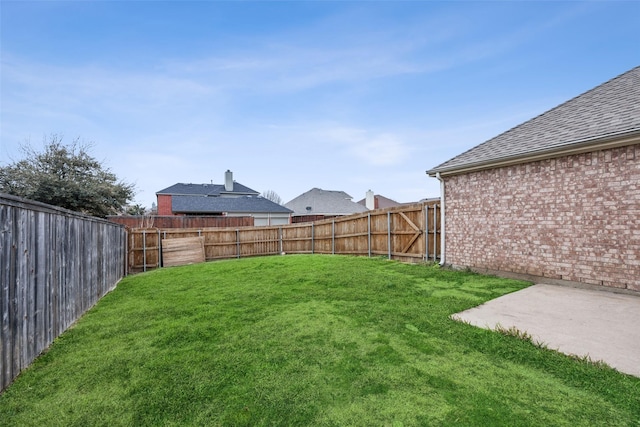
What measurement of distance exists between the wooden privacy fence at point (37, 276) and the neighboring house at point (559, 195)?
27.0 feet

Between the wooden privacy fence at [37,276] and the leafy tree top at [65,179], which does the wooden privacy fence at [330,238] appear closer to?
the wooden privacy fence at [37,276]

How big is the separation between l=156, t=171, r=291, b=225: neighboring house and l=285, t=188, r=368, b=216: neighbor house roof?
4.30 m

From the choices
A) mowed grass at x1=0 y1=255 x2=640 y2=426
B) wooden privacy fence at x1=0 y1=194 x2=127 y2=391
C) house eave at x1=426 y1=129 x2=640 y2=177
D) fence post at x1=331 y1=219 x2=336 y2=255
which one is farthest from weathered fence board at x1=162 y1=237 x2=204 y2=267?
house eave at x1=426 y1=129 x2=640 y2=177

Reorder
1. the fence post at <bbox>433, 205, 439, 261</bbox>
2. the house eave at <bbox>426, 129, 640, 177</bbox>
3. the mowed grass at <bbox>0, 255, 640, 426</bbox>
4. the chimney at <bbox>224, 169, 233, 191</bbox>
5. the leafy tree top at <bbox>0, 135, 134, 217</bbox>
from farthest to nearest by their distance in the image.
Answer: the chimney at <bbox>224, 169, 233, 191</bbox>, the leafy tree top at <bbox>0, 135, 134, 217</bbox>, the fence post at <bbox>433, 205, 439, 261</bbox>, the house eave at <bbox>426, 129, 640, 177</bbox>, the mowed grass at <bbox>0, 255, 640, 426</bbox>

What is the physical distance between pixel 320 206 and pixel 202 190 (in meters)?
12.8

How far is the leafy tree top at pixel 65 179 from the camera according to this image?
53.3 feet

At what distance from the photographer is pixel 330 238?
12844 mm

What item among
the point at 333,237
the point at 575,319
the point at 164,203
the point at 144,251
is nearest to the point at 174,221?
the point at 144,251

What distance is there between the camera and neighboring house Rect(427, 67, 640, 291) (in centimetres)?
489

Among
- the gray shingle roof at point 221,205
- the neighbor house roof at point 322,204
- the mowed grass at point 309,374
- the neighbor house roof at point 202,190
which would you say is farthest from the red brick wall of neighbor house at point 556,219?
the neighbor house roof at point 202,190

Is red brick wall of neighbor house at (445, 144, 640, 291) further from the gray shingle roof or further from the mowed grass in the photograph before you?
the gray shingle roof

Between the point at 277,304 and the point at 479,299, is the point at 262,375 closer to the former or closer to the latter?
the point at 277,304

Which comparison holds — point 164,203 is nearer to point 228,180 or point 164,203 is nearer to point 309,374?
point 228,180

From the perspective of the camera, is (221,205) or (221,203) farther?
(221,203)
